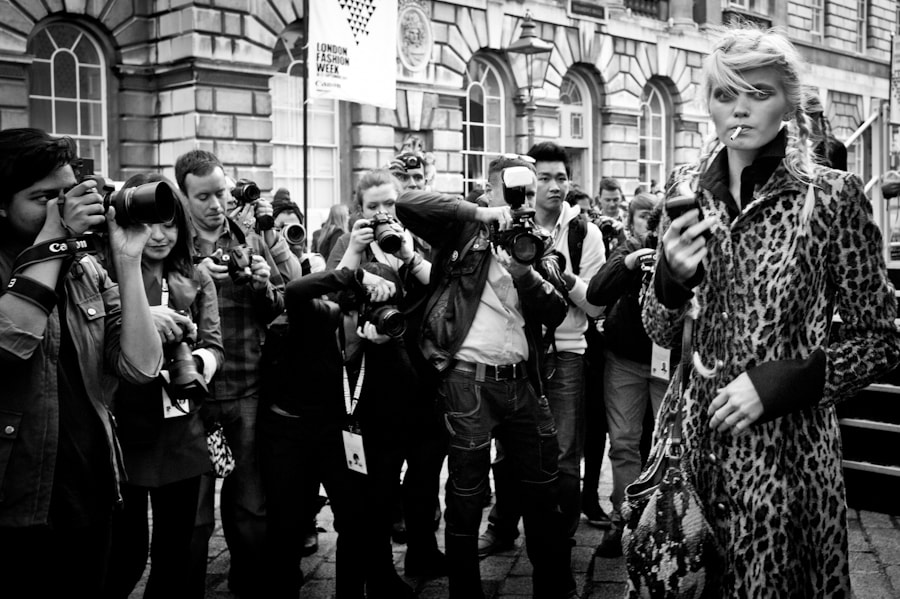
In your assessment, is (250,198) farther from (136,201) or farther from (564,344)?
(136,201)

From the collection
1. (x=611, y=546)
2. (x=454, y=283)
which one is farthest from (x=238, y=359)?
(x=611, y=546)

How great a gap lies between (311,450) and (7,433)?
191 centimetres

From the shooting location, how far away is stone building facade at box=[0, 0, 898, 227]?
1381 centimetres

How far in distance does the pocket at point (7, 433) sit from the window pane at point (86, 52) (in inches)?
496

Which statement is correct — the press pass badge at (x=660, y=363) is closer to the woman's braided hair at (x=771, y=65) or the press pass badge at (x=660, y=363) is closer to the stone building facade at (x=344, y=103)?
the woman's braided hair at (x=771, y=65)

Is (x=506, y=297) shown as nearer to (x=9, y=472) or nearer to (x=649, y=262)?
(x=649, y=262)

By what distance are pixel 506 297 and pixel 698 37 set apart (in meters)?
20.7

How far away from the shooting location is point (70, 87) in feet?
45.1

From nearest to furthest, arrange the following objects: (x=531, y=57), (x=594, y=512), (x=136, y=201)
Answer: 1. (x=136, y=201)
2. (x=594, y=512)
3. (x=531, y=57)


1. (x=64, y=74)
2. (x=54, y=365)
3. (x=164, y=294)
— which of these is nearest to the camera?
(x=54, y=365)

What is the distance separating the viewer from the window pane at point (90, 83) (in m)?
A: 13.9

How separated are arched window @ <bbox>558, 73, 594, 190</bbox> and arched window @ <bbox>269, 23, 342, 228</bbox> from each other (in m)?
6.40

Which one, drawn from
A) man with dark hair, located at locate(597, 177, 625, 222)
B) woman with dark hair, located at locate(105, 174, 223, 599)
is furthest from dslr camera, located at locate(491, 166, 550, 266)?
man with dark hair, located at locate(597, 177, 625, 222)

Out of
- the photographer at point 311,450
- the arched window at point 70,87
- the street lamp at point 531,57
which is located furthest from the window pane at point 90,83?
the photographer at point 311,450
